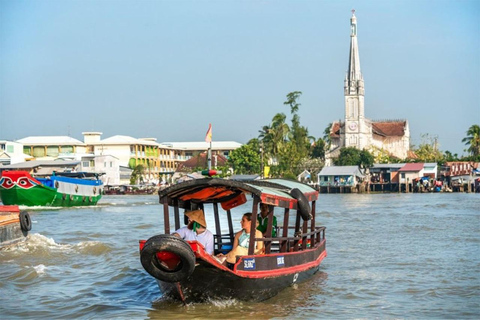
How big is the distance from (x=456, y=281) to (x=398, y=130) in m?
101

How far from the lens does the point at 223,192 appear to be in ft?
41.3

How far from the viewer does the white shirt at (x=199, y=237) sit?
37.5 ft

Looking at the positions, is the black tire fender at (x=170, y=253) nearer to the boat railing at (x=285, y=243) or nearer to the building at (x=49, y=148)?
the boat railing at (x=285, y=243)

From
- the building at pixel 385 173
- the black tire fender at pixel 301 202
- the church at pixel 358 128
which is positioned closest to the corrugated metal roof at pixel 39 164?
the building at pixel 385 173

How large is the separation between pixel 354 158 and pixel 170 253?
271ft

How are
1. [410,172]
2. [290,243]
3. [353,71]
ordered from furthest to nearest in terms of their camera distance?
[353,71], [410,172], [290,243]

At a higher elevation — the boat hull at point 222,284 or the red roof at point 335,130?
the red roof at point 335,130

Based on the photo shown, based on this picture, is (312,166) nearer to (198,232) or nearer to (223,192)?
(223,192)

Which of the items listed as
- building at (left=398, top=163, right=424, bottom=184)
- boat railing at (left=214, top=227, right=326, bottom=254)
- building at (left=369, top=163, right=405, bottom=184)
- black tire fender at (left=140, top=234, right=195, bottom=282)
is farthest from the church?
black tire fender at (left=140, top=234, right=195, bottom=282)

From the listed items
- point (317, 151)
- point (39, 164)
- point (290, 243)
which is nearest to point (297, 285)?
point (290, 243)

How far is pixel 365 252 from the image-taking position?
19500 mm

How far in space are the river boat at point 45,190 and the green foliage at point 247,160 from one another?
41.5m

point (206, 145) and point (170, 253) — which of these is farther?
point (206, 145)

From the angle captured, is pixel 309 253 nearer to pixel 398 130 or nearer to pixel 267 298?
pixel 267 298
